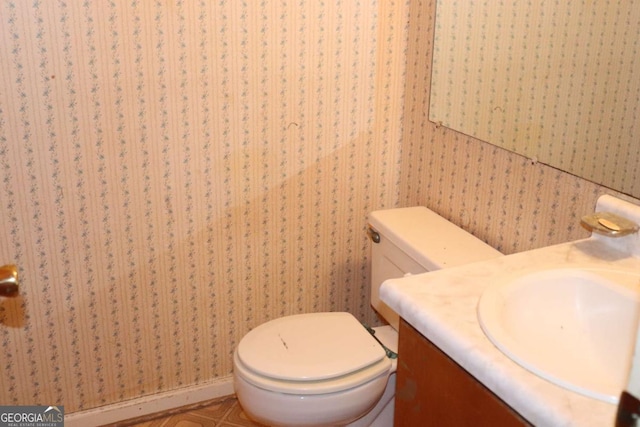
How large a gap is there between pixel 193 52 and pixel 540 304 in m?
1.19

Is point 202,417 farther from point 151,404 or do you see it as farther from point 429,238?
point 429,238

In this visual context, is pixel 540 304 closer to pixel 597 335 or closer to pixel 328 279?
pixel 597 335

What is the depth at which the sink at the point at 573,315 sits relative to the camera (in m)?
1.15

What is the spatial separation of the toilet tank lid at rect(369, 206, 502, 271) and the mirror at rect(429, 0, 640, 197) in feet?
0.92

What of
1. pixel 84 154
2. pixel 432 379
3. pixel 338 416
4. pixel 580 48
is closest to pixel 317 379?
pixel 338 416

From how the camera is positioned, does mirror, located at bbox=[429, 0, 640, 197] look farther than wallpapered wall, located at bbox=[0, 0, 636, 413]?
No

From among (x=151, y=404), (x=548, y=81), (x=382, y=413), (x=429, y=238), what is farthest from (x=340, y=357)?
(x=548, y=81)

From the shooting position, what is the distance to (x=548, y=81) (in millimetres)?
1613

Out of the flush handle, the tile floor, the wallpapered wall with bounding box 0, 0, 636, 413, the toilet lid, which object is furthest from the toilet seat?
the tile floor

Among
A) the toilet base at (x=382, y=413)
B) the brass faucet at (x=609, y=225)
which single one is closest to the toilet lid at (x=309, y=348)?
the toilet base at (x=382, y=413)

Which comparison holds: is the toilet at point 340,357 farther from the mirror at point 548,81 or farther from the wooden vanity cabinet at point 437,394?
the wooden vanity cabinet at point 437,394

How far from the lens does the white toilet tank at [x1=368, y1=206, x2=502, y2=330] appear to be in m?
1.77

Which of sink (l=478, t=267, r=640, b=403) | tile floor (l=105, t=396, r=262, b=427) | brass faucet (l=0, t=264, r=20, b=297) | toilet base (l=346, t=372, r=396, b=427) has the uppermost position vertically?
brass faucet (l=0, t=264, r=20, b=297)

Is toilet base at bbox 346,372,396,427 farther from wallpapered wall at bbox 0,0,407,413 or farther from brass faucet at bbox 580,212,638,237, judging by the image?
brass faucet at bbox 580,212,638,237
